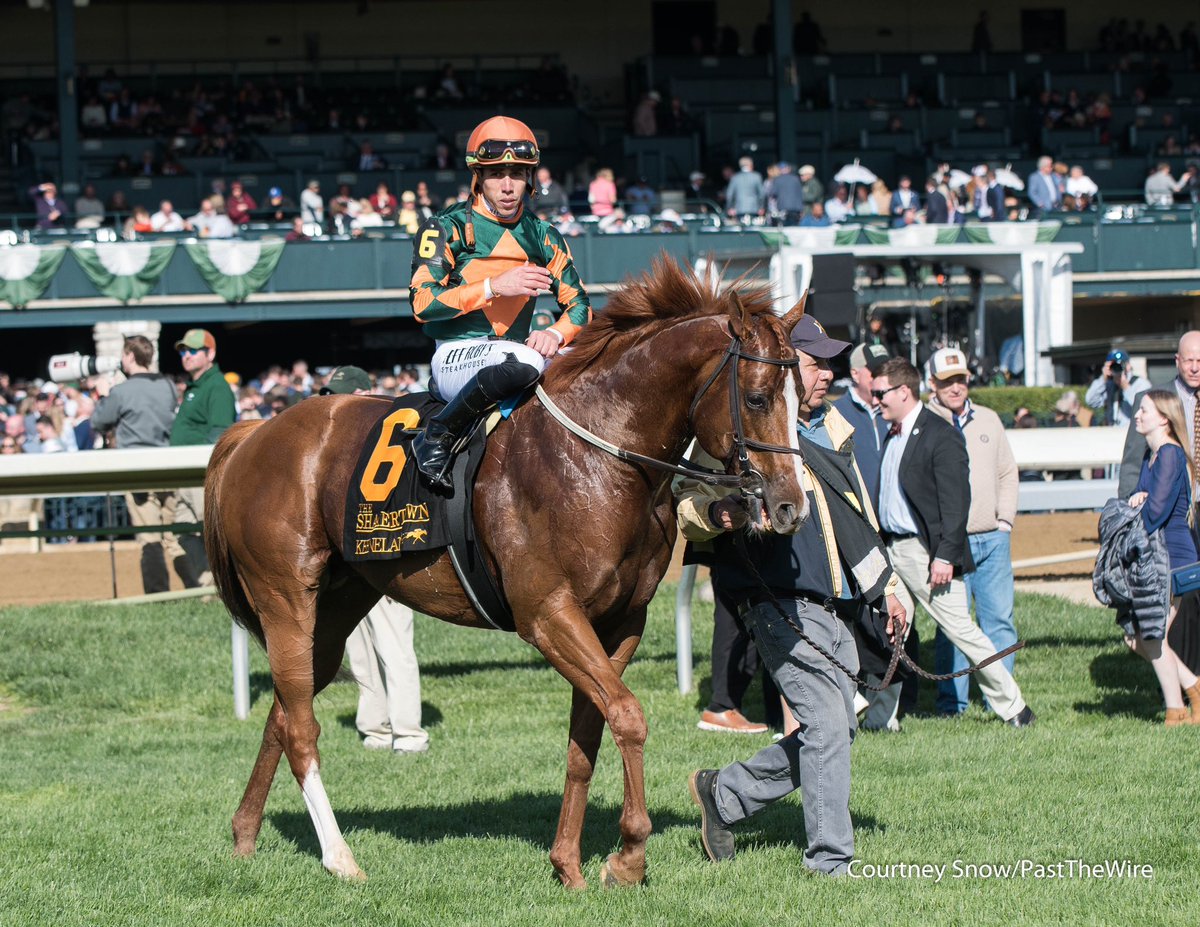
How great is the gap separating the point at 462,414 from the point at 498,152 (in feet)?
3.26

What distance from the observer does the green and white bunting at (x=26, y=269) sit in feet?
83.8

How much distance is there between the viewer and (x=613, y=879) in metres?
5.34

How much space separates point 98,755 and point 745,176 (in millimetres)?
21650

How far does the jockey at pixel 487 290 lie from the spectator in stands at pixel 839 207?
2207 cm

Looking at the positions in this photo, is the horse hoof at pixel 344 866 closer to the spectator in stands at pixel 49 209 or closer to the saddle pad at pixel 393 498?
the saddle pad at pixel 393 498

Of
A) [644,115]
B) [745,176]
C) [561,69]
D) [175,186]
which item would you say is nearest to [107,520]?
[745,176]

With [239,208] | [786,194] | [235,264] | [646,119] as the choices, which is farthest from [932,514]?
[646,119]

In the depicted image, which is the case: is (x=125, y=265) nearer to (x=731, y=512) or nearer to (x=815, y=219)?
(x=815, y=219)

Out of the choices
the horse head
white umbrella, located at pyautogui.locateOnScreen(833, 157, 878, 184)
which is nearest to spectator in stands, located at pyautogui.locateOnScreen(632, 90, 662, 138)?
white umbrella, located at pyautogui.locateOnScreen(833, 157, 878, 184)

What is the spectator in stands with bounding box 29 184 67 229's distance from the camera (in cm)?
2778

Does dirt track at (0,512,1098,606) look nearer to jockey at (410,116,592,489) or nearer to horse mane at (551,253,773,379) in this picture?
jockey at (410,116,592,489)

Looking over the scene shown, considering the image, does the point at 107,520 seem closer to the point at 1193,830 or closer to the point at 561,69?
the point at 1193,830

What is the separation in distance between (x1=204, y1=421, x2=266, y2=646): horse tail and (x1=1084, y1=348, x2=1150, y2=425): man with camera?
343 inches

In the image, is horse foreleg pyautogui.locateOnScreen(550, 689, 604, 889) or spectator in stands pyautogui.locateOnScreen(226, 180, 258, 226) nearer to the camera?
horse foreleg pyautogui.locateOnScreen(550, 689, 604, 889)
